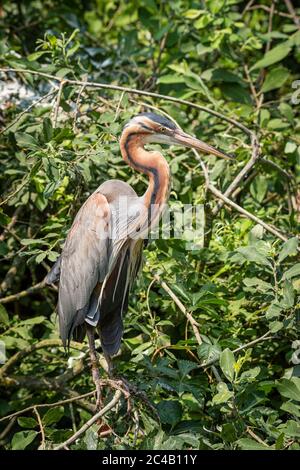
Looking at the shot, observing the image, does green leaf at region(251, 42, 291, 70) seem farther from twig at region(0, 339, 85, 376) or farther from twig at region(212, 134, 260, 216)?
twig at region(0, 339, 85, 376)

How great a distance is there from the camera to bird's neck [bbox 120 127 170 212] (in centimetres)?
369

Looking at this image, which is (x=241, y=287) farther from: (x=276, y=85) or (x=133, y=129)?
(x=276, y=85)

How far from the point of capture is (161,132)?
373 centimetres

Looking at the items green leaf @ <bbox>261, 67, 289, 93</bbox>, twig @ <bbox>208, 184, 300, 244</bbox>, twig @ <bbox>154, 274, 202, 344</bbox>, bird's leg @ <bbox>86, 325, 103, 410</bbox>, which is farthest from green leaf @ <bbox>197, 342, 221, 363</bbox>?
green leaf @ <bbox>261, 67, 289, 93</bbox>

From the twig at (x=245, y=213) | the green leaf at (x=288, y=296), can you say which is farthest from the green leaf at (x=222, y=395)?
the twig at (x=245, y=213)

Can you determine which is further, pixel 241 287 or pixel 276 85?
pixel 276 85

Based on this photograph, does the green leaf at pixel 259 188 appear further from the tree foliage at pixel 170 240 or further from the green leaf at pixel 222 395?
the green leaf at pixel 222 395

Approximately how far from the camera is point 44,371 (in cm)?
430

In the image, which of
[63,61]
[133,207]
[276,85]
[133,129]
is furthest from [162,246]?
[276,85]

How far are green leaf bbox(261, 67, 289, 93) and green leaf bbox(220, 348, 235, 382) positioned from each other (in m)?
2.20

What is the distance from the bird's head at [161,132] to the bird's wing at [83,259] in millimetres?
355

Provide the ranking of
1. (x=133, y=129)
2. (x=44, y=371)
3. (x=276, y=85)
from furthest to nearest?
(x=276, y=85), (x=44, y=371), (x=133, y=129)
